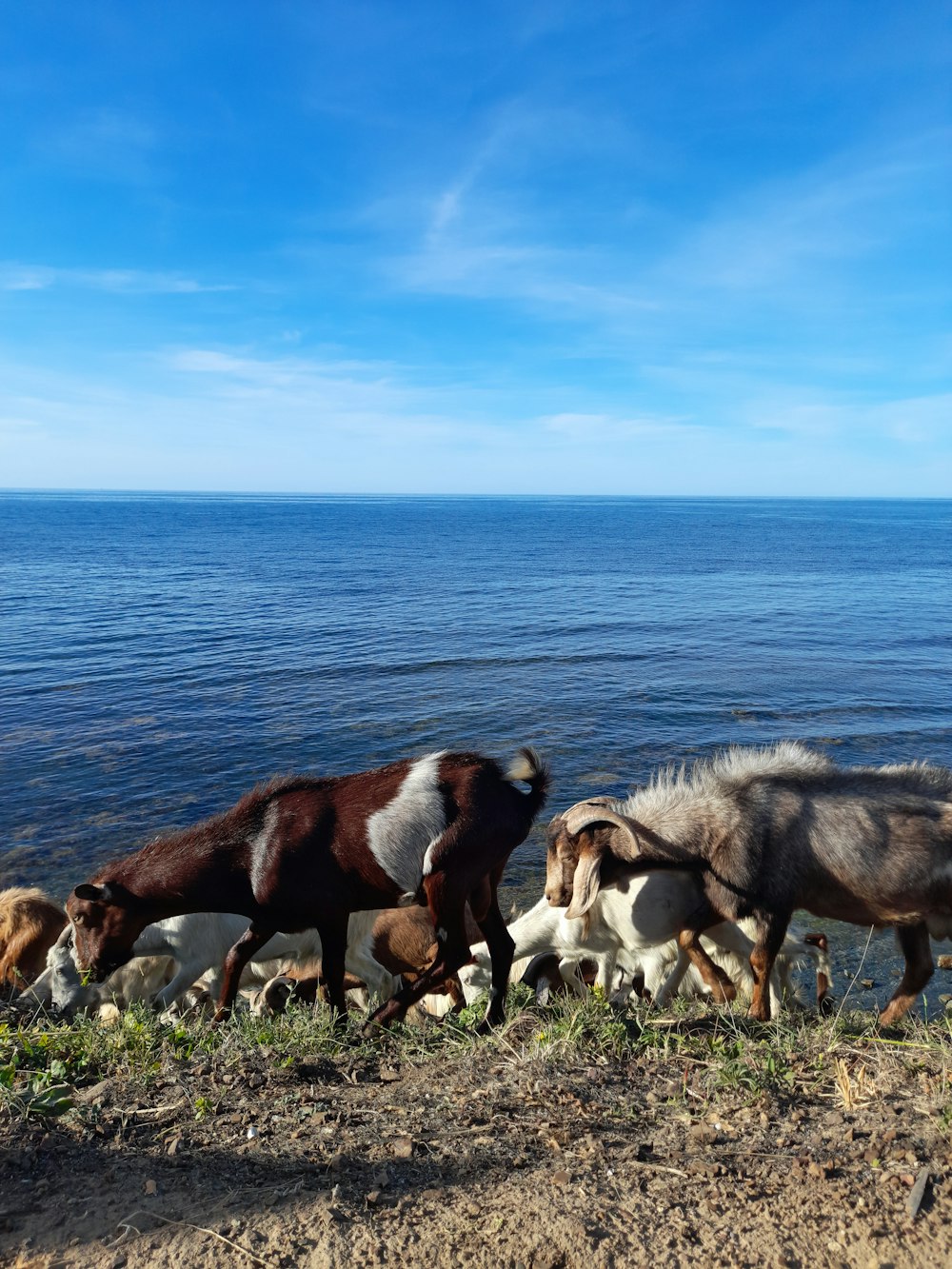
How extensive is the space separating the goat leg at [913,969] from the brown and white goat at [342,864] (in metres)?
3.01

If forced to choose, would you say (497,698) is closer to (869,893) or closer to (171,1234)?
(869,893)

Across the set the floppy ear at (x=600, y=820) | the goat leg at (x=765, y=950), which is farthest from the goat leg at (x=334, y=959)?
the goat leg at (x=765, y=950)

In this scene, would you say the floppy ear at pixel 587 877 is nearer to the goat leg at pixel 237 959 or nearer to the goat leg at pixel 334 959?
the goat leg at pixel 334 959

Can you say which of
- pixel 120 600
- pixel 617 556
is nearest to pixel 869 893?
pixel 120 600

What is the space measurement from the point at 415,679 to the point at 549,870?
17419 millimetres

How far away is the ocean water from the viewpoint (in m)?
16.2

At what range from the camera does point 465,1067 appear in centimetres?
557

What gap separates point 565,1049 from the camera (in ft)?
18.4

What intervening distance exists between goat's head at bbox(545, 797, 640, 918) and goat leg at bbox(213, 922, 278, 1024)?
2.34 metres

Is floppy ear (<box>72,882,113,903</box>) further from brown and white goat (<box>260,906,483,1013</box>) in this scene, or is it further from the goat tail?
the goat tail

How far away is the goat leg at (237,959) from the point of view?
682 cm

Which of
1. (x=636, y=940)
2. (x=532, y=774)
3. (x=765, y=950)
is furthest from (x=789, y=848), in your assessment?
(x=532, y=774)

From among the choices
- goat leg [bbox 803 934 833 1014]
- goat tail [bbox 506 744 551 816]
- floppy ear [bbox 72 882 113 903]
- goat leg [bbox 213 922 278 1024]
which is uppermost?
goat tail [bbox 506 744 551 816]

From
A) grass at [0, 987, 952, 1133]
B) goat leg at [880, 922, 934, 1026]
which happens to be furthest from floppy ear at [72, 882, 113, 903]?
goat leg at [880, 922, 934, 1026]
